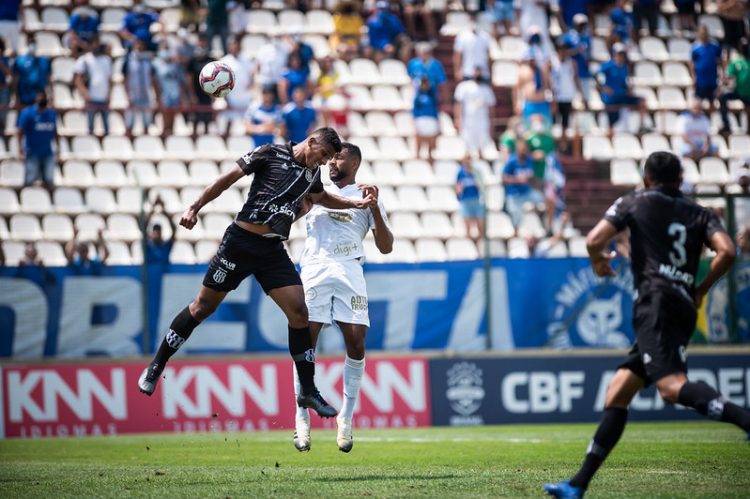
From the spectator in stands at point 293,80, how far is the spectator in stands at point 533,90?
4.36m

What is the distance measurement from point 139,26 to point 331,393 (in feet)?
31.3

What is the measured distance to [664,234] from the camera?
7891 millimetres

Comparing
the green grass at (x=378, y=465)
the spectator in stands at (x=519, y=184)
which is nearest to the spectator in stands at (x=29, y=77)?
the green grass at (x=378, y=465)

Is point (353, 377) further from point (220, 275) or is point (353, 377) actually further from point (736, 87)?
point (736, 87)

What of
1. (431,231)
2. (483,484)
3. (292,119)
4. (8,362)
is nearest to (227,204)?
(292,119)

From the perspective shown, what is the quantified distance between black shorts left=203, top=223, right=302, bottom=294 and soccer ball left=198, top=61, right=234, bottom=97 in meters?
1.39

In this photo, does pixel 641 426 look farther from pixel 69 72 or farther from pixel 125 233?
pixel 69 72

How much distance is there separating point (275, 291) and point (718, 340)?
10084 mm

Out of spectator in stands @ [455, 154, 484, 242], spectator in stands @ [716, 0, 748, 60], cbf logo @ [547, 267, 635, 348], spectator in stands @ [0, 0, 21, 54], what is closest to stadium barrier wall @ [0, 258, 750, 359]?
cbf logo @ [547, 267, 635, 348]

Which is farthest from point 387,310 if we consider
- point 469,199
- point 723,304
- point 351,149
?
point 351,149

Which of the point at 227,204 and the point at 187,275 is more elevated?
the point at 227,204

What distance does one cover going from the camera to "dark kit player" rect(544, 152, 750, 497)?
25.4 ft

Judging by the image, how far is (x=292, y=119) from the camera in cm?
2206

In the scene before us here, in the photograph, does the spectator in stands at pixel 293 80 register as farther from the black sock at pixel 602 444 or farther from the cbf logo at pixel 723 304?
the black sock at pixel 602 444
